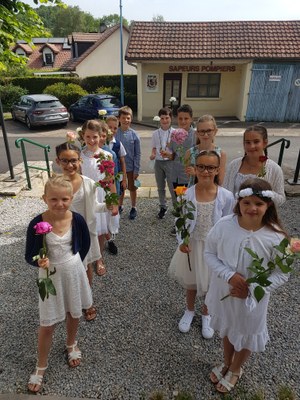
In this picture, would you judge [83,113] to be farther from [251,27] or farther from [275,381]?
[275,381]

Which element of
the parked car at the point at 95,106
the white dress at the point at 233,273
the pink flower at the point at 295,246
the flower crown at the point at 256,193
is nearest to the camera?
the pink flower at the point at 295,246

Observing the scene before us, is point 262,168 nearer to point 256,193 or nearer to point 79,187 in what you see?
point 256,193

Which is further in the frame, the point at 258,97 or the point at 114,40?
the point at 114,40

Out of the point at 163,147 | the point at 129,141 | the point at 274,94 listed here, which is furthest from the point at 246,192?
the point at 274,94

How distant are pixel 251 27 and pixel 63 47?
95.2ft

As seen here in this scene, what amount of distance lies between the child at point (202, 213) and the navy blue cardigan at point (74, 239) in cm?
81

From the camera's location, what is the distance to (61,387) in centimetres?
232

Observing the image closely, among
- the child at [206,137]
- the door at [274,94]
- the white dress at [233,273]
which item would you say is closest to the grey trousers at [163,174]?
the child at [206,137]

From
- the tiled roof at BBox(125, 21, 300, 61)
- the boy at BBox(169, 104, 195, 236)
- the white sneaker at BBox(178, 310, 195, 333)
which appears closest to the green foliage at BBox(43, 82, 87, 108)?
the tiled roof at BBox(125, 21, 300, 61)

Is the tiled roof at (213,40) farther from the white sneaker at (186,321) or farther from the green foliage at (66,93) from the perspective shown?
the white sneaker at (186,321)

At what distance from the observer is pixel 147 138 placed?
40.6 feet

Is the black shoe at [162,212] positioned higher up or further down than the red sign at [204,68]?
further down

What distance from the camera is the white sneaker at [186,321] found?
281 cm

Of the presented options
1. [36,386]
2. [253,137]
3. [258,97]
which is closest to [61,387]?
[36,386]
